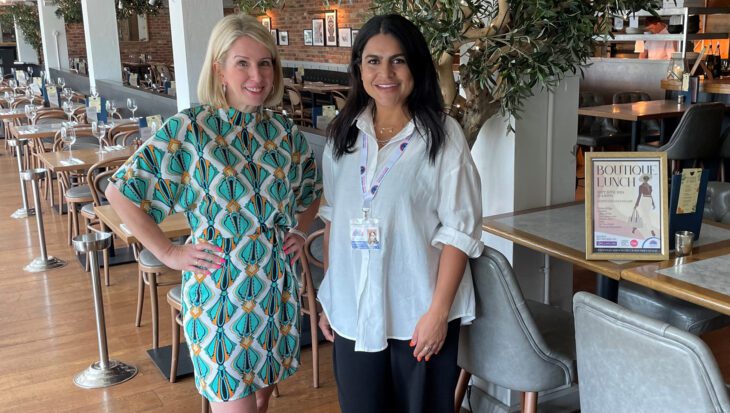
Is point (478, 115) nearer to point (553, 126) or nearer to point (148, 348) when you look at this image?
point (553, 126)

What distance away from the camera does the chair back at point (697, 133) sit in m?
5.33

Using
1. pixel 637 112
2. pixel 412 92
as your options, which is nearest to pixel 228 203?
pixel 412 92

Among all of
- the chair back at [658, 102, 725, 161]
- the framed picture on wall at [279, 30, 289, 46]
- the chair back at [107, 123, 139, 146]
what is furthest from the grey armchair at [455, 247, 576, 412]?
the framed picture on wall at [279, 30, 289, 46]

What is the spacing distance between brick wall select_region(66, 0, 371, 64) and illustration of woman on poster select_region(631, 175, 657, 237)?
7507 mm

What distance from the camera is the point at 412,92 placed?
6.27 feet

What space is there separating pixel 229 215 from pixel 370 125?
453mm

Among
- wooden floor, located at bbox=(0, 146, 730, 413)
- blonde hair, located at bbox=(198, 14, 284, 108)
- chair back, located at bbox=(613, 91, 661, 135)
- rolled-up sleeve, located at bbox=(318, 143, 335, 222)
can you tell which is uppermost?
blonde hair, located at bbox=(198, 14, 284, 108)

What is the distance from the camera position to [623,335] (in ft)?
5.03

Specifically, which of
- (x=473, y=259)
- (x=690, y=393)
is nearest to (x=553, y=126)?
(x=473, y=259)

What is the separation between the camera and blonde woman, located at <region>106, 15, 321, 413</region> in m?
1.97

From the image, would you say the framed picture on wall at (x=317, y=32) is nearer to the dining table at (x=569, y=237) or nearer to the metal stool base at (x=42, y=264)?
the metal stool base at (x=42, y=264)

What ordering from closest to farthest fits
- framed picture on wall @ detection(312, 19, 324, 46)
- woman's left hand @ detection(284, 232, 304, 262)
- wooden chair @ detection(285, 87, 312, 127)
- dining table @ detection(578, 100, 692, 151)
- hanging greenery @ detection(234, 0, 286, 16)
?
1. woman's left hand @ detection(284, 232, 304, 262)
2. hanging greenery @ detection(234, 0, 286, 16)
3. dining table @ detection(578, 100, 692, 151)
4. wooden chair @ detection(285, 87, 312, 127)
5. framed picture on wall @ detection(312, 19, 324, 46)

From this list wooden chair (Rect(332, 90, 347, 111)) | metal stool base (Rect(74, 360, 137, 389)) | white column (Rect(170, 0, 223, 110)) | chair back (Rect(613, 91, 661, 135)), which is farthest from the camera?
wooden chair (Rect(332, 90, 347, 111))

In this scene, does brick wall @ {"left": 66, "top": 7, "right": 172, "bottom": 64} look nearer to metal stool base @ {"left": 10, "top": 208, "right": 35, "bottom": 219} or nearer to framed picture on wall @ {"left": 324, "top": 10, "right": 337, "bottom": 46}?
framed picture on wall @ {"left": 324, "top": 10, "right": 337, "bottom": 46}
